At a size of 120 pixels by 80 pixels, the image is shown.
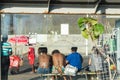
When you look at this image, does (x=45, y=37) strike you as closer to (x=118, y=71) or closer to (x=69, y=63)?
(x=69, y=63)

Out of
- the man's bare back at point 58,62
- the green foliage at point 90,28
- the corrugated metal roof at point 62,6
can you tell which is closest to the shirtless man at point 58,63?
the man's bare back at point 58,62

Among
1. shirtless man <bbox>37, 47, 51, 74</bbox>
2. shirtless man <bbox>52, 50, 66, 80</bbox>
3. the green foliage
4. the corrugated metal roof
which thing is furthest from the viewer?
shirtless man <bbox>37, 47, 51, 74</bbox>

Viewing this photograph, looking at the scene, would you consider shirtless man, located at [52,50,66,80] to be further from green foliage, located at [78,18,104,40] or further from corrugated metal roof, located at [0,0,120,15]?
green foliage, located at [78,18,104,40]

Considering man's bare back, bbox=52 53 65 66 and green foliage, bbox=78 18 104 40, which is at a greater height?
green foliage, bbox=78 18 104 40

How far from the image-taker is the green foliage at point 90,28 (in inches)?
321

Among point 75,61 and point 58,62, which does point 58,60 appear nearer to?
point 58,62

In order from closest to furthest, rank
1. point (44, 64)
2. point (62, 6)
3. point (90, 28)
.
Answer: point (90, 28)
point (62, 6)
point (44, 64)

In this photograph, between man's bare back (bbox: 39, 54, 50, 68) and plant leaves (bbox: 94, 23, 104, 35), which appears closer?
plant leaves (bbox: 94, 23, 104, 35)

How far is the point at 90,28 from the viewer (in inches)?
322

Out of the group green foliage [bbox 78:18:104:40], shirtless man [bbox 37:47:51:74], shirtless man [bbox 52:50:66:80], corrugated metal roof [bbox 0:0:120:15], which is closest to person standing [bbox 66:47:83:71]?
shirtless man [bbox 52:50:66:80]

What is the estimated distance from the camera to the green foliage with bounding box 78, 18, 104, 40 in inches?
321

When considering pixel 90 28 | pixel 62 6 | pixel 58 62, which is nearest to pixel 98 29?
pixel 90 28

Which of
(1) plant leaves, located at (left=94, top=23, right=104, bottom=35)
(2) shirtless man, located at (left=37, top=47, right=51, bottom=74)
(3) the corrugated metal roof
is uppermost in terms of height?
(3) the corrugated metal roof

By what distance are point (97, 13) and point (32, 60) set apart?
323 inches
